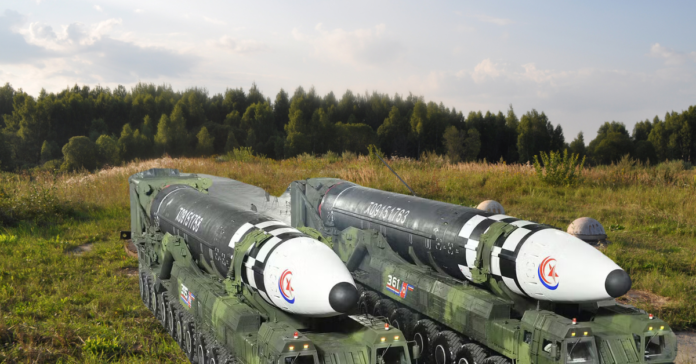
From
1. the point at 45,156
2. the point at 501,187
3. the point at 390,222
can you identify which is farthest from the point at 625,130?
the point at 45,156

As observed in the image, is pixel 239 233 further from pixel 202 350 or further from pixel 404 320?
pixel 404 320

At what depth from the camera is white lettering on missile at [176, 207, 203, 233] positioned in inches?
282

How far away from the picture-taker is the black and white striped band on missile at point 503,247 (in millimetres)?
5832

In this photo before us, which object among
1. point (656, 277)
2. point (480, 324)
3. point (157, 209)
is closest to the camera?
point (480, 324)

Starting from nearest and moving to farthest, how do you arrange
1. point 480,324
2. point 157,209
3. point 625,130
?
point 480,324 < point 157,209 < point 625,130

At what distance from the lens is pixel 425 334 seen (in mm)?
6703

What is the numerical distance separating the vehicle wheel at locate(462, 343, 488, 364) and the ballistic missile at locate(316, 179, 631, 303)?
0.76 m

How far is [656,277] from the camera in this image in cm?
1026

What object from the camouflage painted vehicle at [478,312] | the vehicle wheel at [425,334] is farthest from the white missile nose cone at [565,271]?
the vehicle wheel at [425,334]

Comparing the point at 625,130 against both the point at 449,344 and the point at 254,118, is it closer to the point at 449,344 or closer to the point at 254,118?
the point at 254,118

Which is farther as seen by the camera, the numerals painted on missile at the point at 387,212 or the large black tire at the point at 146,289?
the large black tire at the point at 146,289

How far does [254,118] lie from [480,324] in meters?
53.4

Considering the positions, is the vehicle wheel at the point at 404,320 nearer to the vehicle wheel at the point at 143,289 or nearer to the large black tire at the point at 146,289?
the large black tire at the point at 146,289

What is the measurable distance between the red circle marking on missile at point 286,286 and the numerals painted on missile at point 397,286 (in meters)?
2.57
